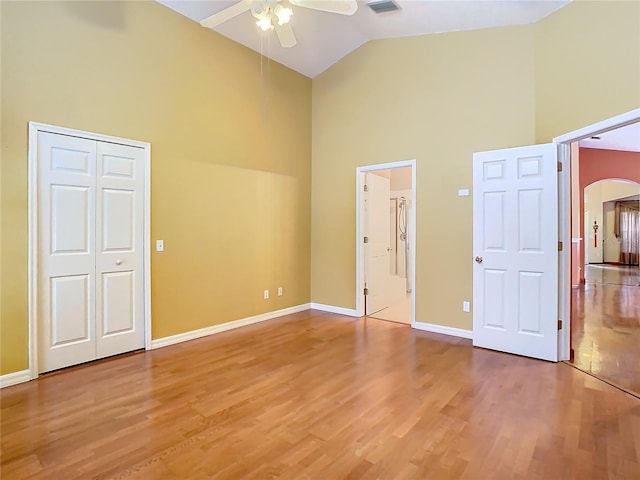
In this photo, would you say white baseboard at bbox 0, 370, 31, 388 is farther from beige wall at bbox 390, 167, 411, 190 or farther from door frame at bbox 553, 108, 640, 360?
beige wall at bbox 390, 167, 411, 190

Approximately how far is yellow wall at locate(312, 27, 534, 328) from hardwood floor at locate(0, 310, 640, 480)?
1.30 metres

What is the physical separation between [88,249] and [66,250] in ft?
0.57

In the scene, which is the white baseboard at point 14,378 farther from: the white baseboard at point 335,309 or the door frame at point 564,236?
the door frame at point 564,236

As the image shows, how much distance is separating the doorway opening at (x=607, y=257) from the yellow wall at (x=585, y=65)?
1.13 meters

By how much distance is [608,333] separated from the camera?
4.29 meters

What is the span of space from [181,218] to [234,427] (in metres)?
2.49

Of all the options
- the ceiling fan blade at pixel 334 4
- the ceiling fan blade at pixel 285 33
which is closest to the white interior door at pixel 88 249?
the ceiling fan blade at pixel 285 33

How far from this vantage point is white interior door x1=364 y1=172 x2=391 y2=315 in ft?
17.1

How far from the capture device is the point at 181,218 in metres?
3.97

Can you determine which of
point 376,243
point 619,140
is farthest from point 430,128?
point 619,140

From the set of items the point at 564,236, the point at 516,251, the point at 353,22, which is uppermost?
the point at 353,22

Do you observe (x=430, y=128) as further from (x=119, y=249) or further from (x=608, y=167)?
(x=608, y=167)

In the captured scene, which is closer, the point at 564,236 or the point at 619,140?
the point at 564,236

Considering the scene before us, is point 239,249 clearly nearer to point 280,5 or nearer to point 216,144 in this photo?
point 216,144
